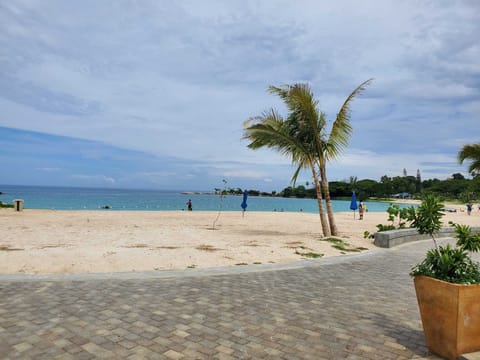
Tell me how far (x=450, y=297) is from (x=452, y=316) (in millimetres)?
166

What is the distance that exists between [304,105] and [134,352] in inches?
426

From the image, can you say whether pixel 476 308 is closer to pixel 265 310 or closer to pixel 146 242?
pixel 265 310

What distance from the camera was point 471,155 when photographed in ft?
44.2

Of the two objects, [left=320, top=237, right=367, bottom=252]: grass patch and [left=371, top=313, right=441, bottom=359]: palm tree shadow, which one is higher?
[left=371, top=313, right=441, bottom=359]: palm tree shadow

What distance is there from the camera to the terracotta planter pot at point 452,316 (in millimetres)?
3049

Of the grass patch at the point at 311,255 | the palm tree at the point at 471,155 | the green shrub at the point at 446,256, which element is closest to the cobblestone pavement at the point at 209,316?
the green shrub at the point at 446,256

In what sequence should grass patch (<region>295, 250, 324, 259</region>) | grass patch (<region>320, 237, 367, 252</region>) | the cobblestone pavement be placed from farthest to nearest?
grass patch (<region>320, 237, 367, 252</region>) < grass patch (<region>295, 250, 324, 259</region>) < the cobblestone pavement

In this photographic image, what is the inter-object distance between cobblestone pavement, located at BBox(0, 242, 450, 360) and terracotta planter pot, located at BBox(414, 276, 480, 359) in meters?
0.27

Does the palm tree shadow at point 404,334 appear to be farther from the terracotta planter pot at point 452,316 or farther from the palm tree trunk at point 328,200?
the palm tree trunk at point 328,200

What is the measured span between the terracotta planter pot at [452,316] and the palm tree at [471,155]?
40.7 ft

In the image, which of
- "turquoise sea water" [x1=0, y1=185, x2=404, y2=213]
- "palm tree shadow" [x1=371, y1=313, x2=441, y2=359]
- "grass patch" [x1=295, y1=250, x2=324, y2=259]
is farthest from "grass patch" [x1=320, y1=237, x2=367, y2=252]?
"turquoise sea water" [x1=0, y1=185, x2=404, y2=213]

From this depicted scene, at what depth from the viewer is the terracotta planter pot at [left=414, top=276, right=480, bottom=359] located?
10.0 ft

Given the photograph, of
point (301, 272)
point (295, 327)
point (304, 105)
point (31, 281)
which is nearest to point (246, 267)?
point (301, 272)

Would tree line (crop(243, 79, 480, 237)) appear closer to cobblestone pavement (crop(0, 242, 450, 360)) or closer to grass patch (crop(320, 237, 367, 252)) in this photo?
grass patch (crop(320, 237, 367, 252))
